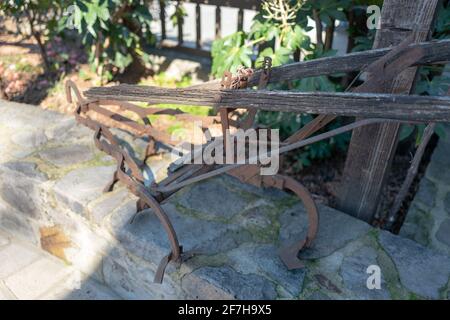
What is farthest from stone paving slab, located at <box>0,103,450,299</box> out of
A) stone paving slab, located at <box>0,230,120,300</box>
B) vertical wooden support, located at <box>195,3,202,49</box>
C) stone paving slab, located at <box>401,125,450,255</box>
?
vertical wooden support, located at <box>195,3,202,49</box>

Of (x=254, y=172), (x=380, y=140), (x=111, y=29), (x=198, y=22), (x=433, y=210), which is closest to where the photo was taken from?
(x=254, y=172)

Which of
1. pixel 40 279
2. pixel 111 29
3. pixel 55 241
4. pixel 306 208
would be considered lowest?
pixel 40 279

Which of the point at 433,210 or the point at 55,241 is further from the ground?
the point at 433,210

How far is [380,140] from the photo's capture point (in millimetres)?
1875

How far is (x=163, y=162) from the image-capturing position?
2580mm

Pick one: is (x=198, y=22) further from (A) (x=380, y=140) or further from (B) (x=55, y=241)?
(A) (x=380, y=140)

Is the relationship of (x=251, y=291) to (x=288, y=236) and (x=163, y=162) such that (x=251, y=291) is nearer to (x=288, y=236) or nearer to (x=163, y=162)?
(x=288, y=236)

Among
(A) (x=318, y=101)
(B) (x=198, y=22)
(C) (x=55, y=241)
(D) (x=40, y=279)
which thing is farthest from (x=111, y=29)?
(A) (x=318, y=101)

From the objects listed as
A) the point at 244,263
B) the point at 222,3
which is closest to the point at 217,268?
the point at 244,263

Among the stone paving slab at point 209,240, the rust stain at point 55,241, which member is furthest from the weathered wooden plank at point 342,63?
→ the rust stain at point 55,241

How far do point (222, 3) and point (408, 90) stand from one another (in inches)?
92.6

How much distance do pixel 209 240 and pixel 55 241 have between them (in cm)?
109

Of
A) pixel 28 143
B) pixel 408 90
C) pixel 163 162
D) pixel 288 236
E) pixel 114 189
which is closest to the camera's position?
pixel 408 90

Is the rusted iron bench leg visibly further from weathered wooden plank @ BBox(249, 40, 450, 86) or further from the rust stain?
the rust stain
